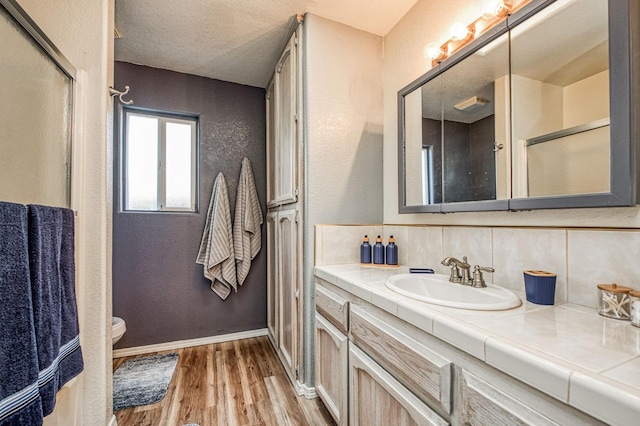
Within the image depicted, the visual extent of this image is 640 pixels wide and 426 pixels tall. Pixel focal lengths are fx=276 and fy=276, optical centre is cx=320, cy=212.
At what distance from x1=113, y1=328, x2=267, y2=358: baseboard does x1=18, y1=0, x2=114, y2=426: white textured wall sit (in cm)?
101

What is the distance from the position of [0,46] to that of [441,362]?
1.56 m

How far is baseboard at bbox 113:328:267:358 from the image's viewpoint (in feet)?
7.30

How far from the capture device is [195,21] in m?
1.81

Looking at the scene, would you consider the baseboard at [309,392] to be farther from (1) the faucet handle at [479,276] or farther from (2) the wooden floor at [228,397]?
(1) the faucet handle at [479,276]

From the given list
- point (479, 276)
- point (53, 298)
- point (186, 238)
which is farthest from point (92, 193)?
point (479, 276)

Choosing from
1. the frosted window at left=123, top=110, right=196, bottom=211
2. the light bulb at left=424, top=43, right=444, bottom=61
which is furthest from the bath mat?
the light bulb at left=424, top=43, right=444, bottom=61

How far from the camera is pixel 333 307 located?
4.47 ft

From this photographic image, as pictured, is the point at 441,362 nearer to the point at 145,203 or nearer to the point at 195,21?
the point at 195,21

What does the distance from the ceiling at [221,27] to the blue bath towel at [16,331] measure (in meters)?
1.56

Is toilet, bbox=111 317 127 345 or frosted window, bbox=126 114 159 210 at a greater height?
frosted window, bbox=126 114 159 210

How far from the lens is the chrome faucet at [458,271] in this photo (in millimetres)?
1150

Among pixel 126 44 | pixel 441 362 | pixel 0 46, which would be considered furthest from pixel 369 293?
pixel 126 44

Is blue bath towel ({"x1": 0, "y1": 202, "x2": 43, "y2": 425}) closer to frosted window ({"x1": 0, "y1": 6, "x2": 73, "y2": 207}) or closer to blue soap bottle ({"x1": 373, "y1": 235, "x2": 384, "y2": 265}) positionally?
frosted window ({"x1": 0, "y1": 6, "x2": 73, "y2": 207})

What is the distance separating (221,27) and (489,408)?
2.34 metres
